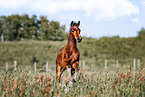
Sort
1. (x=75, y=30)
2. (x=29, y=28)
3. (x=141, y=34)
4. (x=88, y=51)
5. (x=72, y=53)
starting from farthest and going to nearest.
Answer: (x=29, y=28), (x=141, y=34), (x=88, y=51), (x=72, y=53), (x=75, y=30)

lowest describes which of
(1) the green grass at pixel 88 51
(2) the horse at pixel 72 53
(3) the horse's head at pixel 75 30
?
(1) the green grass at pixel 88 51

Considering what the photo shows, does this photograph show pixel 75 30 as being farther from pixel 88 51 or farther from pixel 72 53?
pixel 88 51

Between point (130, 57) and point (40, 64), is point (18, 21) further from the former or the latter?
point (130, 57)

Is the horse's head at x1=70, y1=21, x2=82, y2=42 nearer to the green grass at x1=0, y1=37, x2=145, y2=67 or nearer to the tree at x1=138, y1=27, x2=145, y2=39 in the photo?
the green grass at x1=0, y1=37, x2=145, y2=67

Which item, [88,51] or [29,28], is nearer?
[88,51]

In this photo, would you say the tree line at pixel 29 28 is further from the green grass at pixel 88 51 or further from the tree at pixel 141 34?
the tree at pixel 141 34

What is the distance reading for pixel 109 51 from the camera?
38281 millimetres

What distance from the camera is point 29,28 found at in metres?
63.9

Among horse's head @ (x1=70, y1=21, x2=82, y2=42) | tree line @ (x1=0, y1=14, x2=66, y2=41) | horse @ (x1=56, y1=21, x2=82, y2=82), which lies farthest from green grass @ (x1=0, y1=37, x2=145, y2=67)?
horse's head @ (x1=70, y1=21, x2=82, y2=42)

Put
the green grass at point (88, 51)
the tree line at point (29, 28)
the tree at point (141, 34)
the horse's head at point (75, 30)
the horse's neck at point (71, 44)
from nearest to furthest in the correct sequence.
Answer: the horse's head at point (75, 30) → the horse's neck at point (71, 44) → the green grass at point (88, 51) → the tree at point (141, 34) → the tree line at point (29, 28)

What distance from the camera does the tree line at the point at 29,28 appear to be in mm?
59781

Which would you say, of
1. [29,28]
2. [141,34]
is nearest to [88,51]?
[141,34]

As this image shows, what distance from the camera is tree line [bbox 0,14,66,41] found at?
59781 millimetres

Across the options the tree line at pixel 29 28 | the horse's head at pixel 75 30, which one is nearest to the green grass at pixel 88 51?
the tree line at pixel 29 28
